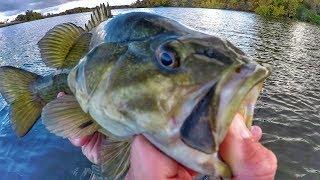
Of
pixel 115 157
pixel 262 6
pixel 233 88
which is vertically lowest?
pixel 262 6

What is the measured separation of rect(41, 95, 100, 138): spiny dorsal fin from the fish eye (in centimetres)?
107

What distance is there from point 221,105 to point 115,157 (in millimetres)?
1173

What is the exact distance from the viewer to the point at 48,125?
2.93 metres

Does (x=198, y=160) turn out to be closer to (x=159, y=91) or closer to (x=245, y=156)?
(x=245, y=156)

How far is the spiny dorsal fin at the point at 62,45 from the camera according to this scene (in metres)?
3.52

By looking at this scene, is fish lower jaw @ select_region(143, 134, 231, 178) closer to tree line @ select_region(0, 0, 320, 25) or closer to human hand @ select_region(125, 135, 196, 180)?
human hand @ select_region(125, 135, 196, 180)

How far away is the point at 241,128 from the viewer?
6.13 ft

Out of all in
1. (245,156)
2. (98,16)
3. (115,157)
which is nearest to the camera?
(245,156)

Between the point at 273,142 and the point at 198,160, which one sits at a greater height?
the point at 198,160

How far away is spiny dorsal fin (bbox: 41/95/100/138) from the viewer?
2.89 metres

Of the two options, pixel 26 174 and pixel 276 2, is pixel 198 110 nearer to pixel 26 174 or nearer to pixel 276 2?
pixel 26 174

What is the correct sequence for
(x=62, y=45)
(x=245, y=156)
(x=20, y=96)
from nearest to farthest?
(x=245, y=156)
(x=62, y=45)
(x=20, y=96)

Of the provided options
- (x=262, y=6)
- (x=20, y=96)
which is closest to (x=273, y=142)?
(x=20, y=96)

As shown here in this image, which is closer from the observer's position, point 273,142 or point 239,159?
point 239,159
